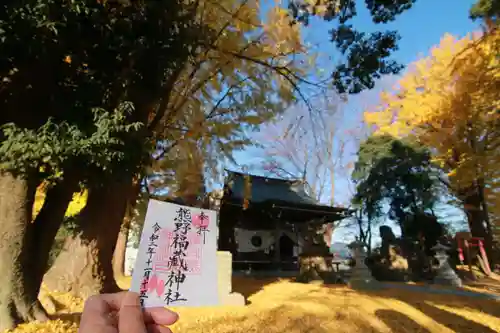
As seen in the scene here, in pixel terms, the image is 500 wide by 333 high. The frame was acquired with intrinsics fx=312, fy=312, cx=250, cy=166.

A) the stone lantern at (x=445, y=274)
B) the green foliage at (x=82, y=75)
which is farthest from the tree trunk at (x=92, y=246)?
the stone lantern at (x=445, y=274)

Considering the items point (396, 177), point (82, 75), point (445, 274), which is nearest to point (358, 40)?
point (82, 75)

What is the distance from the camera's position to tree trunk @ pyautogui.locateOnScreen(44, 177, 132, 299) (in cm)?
603

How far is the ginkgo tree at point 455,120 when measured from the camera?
1262cm

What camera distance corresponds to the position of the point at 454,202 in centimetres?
1797

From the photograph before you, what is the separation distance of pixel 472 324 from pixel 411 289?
394 cm

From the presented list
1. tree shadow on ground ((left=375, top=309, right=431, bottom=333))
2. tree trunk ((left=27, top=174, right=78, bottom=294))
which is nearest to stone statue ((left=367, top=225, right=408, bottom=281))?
tree shadow on ground ((left=375, top=309, right=431, bottom=333))

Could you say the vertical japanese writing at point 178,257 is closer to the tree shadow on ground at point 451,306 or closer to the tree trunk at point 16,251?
the tree trunk at point 16,251

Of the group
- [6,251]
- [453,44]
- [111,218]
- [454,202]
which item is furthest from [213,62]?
[454,202]

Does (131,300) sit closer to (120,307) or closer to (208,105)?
(120,307)

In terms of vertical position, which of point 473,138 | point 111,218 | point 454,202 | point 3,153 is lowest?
point 111,218

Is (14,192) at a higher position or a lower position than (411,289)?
higher

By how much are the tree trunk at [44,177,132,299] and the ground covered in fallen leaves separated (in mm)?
352

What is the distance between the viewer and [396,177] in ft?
57.4

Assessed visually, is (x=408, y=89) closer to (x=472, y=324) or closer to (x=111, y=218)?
(x=472, y=324)
